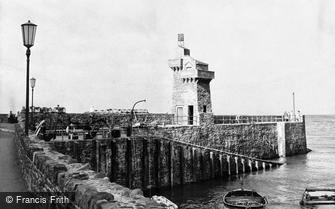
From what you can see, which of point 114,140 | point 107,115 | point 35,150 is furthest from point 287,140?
point 35,150

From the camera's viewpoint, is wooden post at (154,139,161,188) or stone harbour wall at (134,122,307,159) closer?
wooden post at (154,139,161,188)

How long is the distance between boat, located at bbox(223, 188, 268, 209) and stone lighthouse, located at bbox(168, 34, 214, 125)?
47.1ft

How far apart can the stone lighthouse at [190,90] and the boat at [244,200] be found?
1434 cm

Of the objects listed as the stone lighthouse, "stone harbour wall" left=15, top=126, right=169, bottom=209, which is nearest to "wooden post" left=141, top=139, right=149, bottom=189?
the stone lighthouse

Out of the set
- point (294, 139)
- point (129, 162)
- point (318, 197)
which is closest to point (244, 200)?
point (318, 197)

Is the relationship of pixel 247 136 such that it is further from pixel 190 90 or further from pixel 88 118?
pixel 88 118

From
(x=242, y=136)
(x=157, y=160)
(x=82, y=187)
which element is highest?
(x=82, y=187)

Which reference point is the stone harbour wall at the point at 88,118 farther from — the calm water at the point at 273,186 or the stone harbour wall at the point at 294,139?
the stone harbour wall at the point at 294,139

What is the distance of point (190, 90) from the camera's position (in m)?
41.8

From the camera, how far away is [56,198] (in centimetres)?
730

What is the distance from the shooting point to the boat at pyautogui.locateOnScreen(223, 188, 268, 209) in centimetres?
2384

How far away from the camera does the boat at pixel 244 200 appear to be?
2384 centimetres

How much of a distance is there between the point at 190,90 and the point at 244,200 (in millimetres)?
19018

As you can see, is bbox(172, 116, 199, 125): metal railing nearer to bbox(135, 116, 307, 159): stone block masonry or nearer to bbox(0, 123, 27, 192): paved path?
bbox(135, 116, 307, 159): stone block masonry
